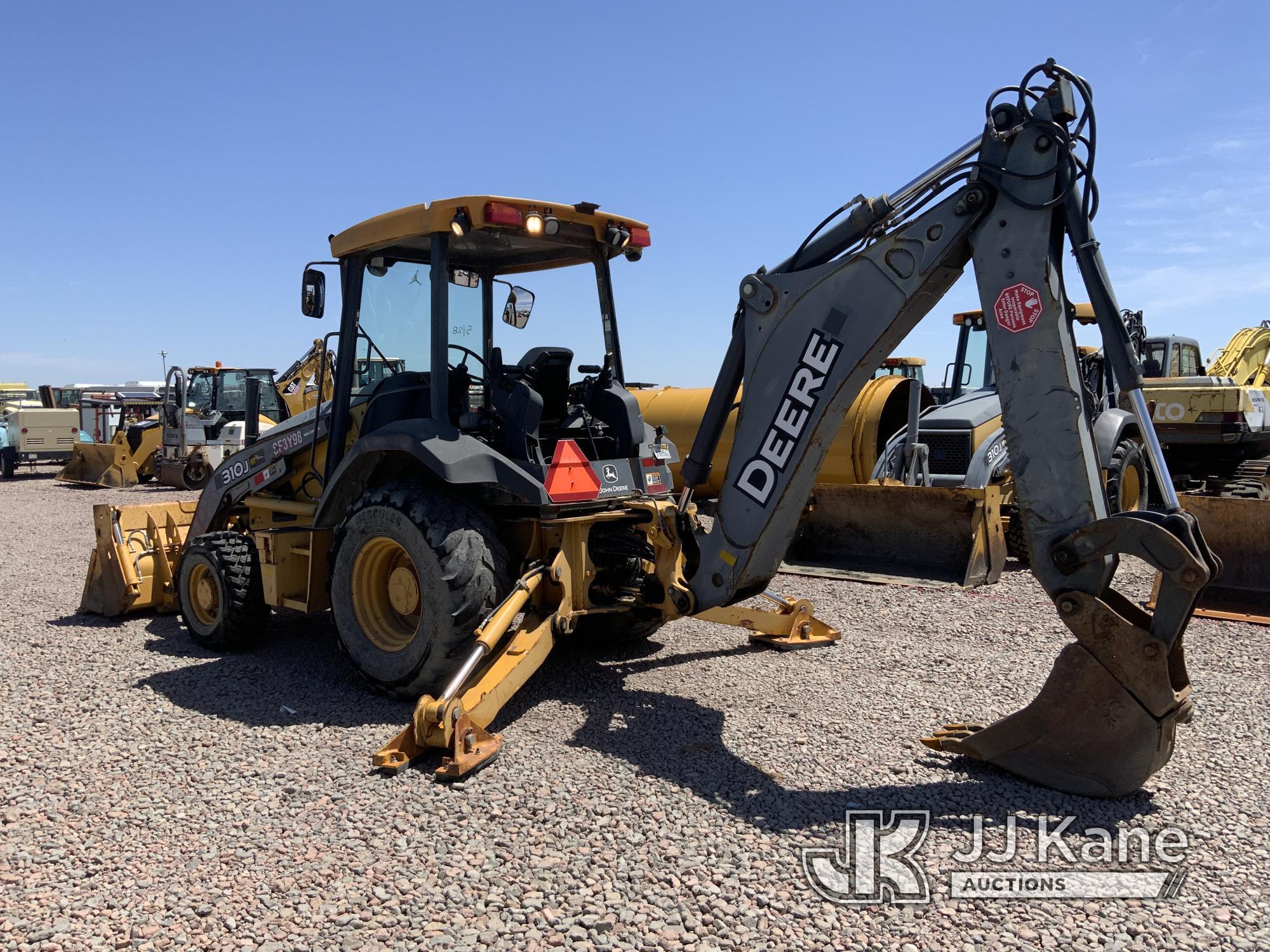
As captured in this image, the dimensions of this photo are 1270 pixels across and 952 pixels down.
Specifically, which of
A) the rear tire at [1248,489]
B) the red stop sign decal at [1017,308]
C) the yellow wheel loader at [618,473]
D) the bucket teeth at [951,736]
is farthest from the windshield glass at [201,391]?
the red stop sign decal at [1017,308]

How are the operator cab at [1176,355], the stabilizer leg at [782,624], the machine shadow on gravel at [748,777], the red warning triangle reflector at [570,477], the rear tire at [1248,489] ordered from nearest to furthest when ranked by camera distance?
the machine shadow on gravel at [748,777]
the red warning triangle reflector at [570,477]
the stabilizer leg at [782,624]
the rear tire at [1248,489]
the operator cab at [1176,355]

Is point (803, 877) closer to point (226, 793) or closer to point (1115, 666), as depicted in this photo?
point (1115, 666)

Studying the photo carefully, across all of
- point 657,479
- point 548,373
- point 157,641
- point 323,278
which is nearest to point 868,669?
point 657,479

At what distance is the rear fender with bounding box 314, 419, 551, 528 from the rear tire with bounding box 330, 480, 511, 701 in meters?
0.22

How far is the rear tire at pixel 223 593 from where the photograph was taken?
6.18 m

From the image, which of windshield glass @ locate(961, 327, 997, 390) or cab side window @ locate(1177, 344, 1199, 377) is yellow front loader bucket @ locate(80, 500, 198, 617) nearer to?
windshield glass @ locate(961, 327, 997, 390)

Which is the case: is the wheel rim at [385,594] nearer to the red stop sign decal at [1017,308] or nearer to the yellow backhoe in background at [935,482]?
the red stop sign decal at [1017,308]

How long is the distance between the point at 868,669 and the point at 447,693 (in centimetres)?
267

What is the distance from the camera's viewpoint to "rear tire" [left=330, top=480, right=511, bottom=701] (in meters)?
4.77

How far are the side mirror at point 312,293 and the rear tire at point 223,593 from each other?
67.6 inches

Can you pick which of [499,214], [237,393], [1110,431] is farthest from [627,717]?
[237,393]

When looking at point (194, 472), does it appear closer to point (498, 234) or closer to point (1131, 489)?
point (498, 234)

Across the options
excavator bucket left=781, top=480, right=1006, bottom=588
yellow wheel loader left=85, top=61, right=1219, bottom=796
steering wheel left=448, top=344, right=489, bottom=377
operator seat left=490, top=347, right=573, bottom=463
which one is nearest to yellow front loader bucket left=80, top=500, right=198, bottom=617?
yellow wheel loader left=85, top=61, right=1219, bottom=796

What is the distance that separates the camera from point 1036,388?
3873 mm
